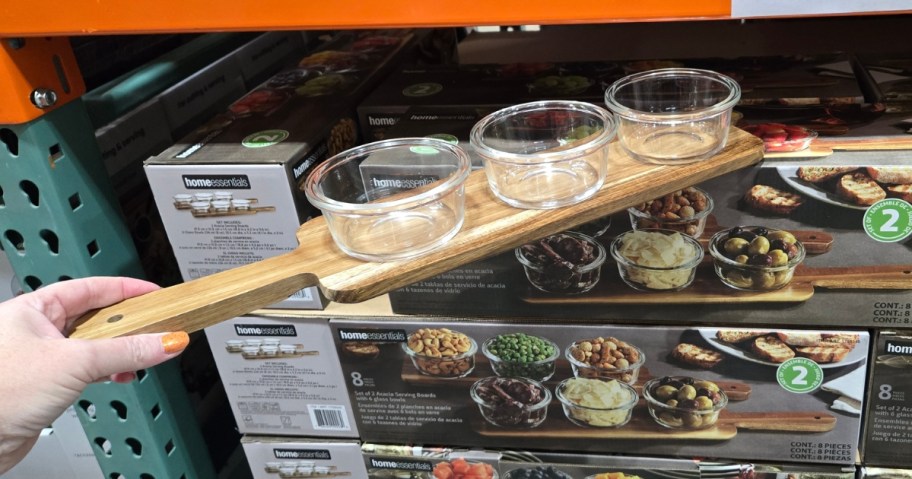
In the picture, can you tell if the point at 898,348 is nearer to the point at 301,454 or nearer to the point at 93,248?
the point at 301,454

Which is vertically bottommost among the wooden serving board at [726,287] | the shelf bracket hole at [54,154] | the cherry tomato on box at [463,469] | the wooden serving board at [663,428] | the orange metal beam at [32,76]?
the cherry tomato on box at [463,469]

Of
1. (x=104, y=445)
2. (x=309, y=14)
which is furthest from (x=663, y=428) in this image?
(x=104, y=445)

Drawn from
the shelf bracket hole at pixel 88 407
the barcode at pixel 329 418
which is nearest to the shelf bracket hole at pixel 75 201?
the shelf bracket hole at pixel 88 407

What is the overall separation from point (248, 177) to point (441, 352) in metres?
0.29

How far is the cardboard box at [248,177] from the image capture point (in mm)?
851

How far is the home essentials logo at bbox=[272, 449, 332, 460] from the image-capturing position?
1.05m

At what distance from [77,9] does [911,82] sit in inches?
32.9

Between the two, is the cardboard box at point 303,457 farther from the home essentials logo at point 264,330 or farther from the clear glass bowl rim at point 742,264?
the clear glass bowl rim at point 742,264

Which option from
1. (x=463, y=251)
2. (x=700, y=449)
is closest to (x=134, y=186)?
(x=463, y=251)

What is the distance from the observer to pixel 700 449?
3.03 ft

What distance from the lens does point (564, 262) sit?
85 cm

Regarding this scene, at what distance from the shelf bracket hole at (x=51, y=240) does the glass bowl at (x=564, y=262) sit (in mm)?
509

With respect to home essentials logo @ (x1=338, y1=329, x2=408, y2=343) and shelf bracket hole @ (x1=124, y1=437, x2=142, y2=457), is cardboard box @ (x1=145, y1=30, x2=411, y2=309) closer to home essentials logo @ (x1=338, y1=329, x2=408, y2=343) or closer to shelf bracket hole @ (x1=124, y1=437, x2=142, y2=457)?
home essentials logo @ (x1=338, y1=329, x2=408, y2=343)

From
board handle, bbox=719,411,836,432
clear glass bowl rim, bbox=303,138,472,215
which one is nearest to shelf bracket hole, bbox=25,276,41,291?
clear glass bowl rim, bbox=303,138,472,215
